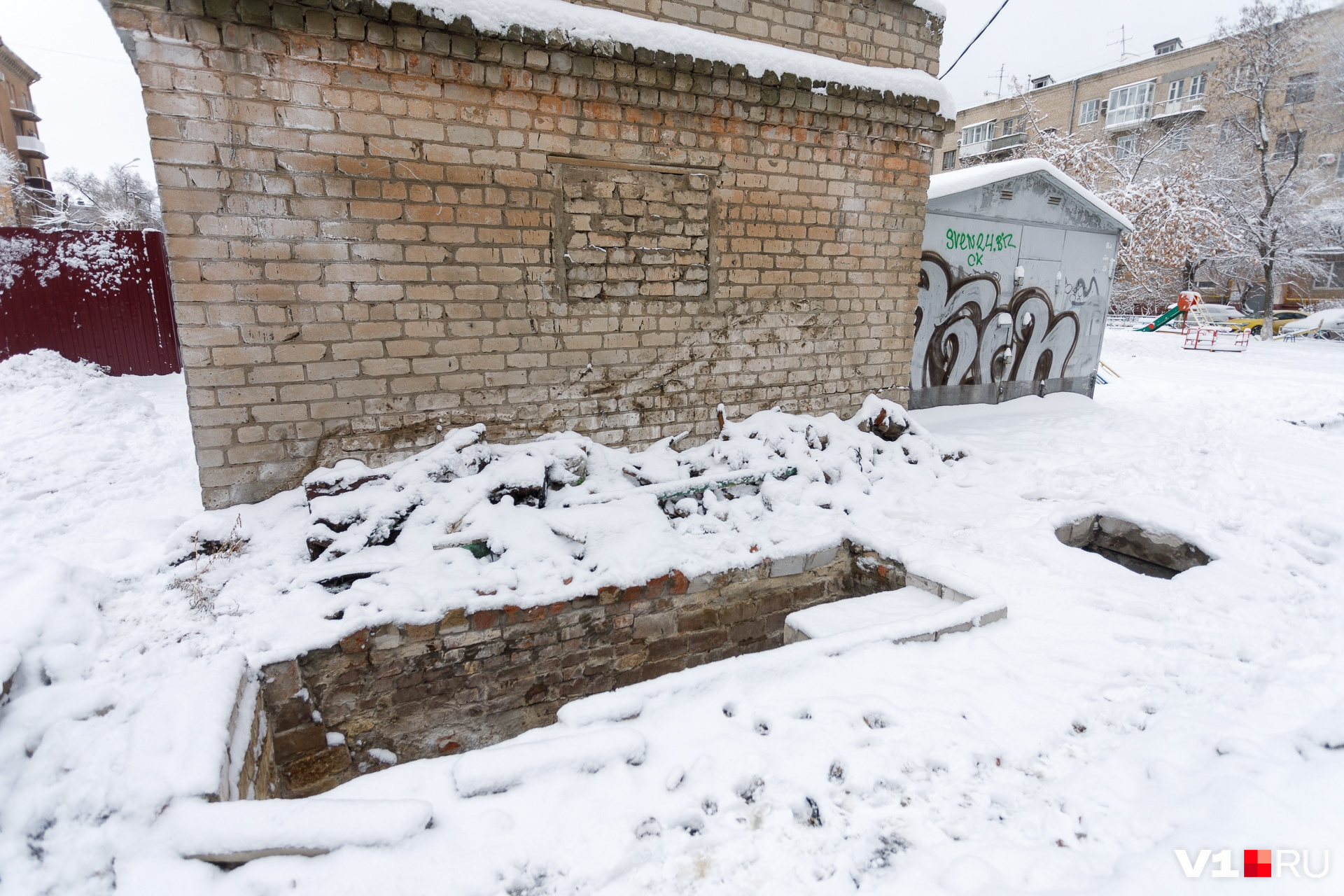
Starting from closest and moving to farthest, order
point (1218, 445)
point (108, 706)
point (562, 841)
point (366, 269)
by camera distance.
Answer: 1. point (562, 841)
2. point (108, 706)
3. point (366, 269)
4. point (1218, 445)

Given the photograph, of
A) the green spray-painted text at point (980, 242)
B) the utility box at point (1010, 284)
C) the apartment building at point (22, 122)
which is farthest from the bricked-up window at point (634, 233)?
the apartment building at point (22, 122)

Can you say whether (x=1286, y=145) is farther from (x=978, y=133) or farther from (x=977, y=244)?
(x=977, y=244)

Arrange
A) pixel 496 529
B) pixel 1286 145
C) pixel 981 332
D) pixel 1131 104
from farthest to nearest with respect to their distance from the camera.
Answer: pixel 1131 104 → pixel 1286 145 → pixel 981 332 → pixel 496 529

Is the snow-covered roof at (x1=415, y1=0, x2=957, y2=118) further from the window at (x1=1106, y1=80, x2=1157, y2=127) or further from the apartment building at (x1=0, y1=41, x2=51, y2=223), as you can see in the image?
the apartment building at (x1=0, y1=41, x2=51, y2=223)

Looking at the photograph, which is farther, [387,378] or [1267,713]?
[387,378]

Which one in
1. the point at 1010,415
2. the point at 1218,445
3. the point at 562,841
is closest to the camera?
the point at 562,841

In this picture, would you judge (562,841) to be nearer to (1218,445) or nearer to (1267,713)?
(1267,713)

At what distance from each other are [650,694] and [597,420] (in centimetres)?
253

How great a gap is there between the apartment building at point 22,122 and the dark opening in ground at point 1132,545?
1538 inches

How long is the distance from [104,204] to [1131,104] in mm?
53507

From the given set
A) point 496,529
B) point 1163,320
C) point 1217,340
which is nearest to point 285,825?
point 496,529

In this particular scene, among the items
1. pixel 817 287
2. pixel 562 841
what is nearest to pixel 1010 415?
pixel 817 287

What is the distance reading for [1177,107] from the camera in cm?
2661

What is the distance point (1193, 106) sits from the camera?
1004 inches
